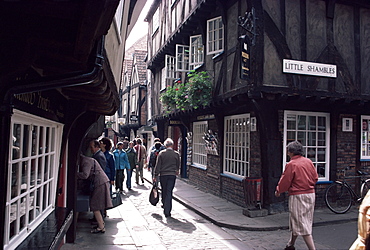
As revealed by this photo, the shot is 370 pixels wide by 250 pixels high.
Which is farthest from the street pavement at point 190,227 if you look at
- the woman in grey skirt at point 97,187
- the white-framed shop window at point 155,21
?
the white-framed shop window at point 155,21

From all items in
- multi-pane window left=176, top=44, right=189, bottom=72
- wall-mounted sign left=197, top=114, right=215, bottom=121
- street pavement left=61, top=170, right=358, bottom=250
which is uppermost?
multi-pane window left=176, top=44, right=189, bottom=72

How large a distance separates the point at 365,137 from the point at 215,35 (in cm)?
539

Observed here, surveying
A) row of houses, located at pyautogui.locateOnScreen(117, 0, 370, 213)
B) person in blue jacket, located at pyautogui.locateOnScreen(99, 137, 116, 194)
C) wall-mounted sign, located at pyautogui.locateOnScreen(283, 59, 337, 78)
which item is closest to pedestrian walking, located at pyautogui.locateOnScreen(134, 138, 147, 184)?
row of houses, located at pyautogui.locateOnScreen(117, 0, 370, 213)

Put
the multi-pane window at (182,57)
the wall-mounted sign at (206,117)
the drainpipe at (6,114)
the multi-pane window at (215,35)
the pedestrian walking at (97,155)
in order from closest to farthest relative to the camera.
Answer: the drainpipe at (6,114), the pedestrian walking at (97,155), the multi-pane window at (215,35), the wall-mounted sign at (206,117), the multi-pane window at (182,57)

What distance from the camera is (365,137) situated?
944 centimetres

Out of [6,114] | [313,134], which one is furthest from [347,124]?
[6,114]

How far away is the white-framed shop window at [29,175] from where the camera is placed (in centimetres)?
296

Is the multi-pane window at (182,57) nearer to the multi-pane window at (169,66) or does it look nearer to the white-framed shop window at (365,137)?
the multi-pane window at (169,66)

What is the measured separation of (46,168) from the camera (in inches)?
175

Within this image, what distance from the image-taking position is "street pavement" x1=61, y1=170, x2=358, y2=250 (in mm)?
5836

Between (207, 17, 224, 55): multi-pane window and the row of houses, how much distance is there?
3 centimetres

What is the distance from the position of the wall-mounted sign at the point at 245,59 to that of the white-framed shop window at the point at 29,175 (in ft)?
14.2

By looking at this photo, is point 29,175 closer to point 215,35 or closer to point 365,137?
point 215,35

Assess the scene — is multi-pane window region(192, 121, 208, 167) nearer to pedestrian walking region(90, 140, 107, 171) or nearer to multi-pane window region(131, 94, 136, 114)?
pedestrian walking region(90, 140, 107, 171)
